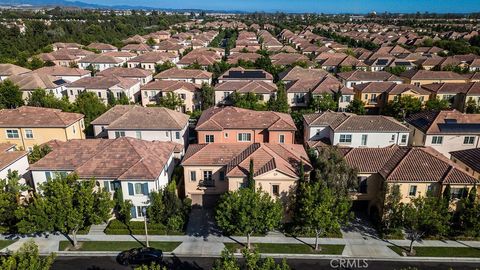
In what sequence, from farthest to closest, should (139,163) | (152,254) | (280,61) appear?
(280,61) → (139,163) → (152,254)

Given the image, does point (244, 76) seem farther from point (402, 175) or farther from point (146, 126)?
point (402, 175)

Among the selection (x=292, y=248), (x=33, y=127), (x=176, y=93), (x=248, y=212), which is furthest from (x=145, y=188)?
(x=176, y=93)

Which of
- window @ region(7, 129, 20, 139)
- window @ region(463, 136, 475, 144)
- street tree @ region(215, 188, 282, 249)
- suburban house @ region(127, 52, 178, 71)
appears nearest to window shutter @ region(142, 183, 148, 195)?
street tree @ region(215, 188, 282, 249)

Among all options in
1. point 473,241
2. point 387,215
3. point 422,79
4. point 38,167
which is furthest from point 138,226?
point 422,79

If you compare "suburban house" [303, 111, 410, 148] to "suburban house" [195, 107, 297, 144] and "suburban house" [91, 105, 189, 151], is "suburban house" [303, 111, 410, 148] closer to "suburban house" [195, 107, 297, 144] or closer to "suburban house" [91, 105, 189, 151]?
"suburban house" [195, 107, 297, 144]

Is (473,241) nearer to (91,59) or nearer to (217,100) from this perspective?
(217,100)

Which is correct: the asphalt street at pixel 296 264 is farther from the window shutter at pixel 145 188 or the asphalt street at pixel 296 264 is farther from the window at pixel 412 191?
the window shutter at pixel 145 188
